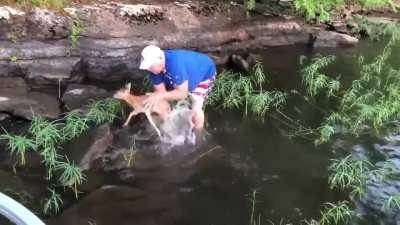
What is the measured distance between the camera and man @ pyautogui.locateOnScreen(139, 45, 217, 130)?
6.43 meters

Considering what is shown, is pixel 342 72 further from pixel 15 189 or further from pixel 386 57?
pixel 15 189

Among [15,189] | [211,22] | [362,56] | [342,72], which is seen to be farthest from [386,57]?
[15,189]

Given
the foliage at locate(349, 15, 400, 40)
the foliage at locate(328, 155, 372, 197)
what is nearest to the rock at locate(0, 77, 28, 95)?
the foliage at locate(328, 155, 372, 197)

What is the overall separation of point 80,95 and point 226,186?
10.3ft

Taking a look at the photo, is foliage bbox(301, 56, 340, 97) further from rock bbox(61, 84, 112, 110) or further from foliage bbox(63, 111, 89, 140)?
foliage bbox(63, 111, 89, 140)

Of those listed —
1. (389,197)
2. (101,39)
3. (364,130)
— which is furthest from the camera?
(101,39)

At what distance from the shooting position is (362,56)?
1252 cm

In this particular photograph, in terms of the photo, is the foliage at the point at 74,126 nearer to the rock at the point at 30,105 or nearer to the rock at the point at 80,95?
the rock at the point at 30,105

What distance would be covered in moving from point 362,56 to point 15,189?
9.13m

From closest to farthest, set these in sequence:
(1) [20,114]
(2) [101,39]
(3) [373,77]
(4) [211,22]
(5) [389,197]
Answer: (5) [389,197] < (1) [20,114] < (2) [101,39] < (3) [373,77] < (4) [211,22]

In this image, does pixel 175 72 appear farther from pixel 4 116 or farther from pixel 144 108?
pixel 4 116

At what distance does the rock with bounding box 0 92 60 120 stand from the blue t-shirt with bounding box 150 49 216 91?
1899mm

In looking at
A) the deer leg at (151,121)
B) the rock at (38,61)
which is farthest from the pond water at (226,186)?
the rock at (38,61)

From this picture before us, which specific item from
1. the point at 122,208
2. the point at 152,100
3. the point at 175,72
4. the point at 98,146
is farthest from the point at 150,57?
the point at 122,208
